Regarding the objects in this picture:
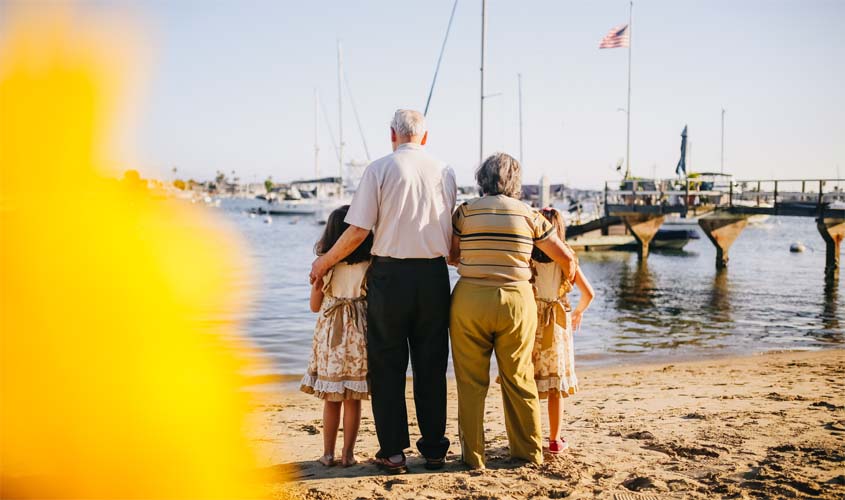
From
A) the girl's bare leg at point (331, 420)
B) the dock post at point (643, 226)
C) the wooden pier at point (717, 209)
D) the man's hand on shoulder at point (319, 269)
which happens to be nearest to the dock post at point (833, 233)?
the wooden pier at point (717, 209)

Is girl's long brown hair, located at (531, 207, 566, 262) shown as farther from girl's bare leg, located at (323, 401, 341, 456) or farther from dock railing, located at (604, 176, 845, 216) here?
dock railing, located at (604, 176, 845, 216)

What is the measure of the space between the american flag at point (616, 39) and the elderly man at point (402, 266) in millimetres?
31635

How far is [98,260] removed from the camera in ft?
85.7

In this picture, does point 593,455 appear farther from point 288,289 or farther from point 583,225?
point 583,225

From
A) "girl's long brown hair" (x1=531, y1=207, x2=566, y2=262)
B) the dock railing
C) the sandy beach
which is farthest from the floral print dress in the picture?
the dock railing

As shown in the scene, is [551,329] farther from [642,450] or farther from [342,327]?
[342,327]

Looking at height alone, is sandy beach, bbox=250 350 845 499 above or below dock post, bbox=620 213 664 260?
below

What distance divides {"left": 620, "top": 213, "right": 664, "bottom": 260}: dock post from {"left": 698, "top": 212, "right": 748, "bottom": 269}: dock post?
2893 mm

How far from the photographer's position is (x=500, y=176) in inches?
185

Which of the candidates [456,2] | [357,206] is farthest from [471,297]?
[456,2]

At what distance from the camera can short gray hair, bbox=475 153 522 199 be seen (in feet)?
15.4

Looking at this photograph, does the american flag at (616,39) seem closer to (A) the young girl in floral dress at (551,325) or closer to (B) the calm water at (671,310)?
(B) the calm water at (671,310)

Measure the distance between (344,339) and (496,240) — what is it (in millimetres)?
1176

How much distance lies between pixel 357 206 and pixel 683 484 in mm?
2649
